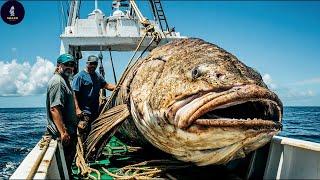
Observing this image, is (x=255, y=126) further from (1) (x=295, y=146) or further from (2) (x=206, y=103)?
(1) (x=295, y=146)

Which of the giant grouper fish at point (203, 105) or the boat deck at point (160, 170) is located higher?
the giant grouper fish at point (203, 105)

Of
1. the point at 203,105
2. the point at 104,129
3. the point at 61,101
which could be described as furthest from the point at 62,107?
the point at 203,105

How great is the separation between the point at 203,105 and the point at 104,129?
2237 mm

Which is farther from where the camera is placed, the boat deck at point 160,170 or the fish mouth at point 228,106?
the boat deck at point 160,170

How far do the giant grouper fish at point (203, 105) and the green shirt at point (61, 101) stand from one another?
750 millimetres

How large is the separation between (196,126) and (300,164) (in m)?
1.47

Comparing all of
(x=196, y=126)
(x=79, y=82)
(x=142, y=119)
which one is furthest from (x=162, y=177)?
(x=79, y=82)

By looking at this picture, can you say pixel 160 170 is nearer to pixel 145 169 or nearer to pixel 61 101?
pixel 145 169

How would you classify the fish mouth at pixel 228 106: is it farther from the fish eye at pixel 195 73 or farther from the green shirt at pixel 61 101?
the green shirt at pixel 61 101

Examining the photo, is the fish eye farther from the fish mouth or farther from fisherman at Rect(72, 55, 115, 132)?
fisherman at Rect(72, 55, 115, 132)

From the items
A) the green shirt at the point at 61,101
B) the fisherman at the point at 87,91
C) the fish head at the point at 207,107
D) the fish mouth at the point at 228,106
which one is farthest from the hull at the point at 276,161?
the fisherman at the point at 87,91

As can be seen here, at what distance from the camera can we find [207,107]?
3334mm

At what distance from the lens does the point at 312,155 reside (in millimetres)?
4082

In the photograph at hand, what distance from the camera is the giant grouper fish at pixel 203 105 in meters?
3.40
